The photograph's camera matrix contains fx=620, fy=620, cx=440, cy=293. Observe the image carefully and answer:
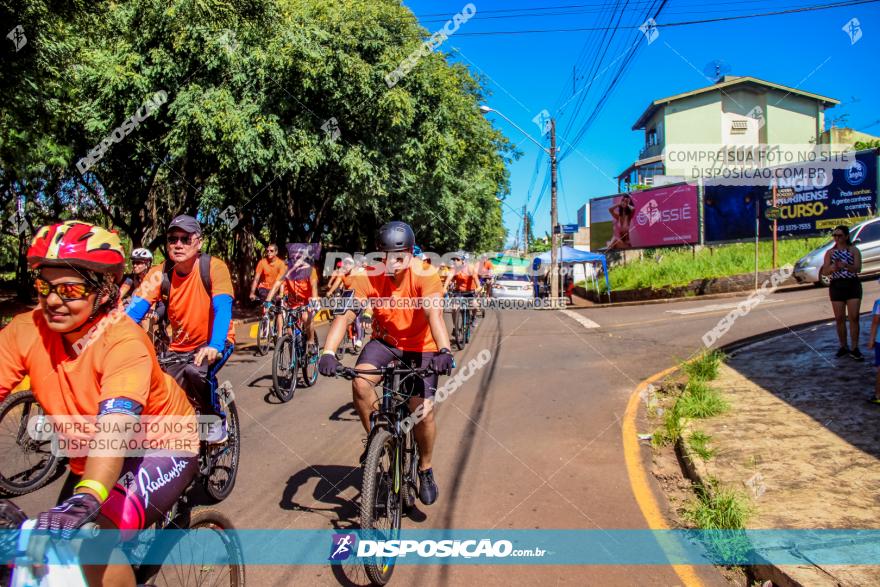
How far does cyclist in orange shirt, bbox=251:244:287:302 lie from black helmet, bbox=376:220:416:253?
22.5 ft

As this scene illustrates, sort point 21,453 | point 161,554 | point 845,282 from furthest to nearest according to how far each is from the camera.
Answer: point 845,282
point 21,453
point 161,554

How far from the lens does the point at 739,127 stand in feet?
135

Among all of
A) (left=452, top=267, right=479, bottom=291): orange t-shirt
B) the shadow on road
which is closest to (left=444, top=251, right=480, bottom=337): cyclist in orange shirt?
(left=452, top=267, right=479, bottom=291): orange t-shirt

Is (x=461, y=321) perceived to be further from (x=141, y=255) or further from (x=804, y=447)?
(x=804, y=447)

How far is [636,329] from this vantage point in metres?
15.1

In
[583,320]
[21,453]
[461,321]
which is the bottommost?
[583,320]

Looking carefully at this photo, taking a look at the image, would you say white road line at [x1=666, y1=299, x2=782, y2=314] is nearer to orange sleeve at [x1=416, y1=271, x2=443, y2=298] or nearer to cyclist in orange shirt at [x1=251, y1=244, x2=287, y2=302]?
cyclist in orange shirt at [x1=251, y1=244, x2=287, y2=302]

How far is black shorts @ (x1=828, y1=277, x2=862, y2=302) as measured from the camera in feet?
29.0

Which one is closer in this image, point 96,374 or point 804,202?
point 96,374

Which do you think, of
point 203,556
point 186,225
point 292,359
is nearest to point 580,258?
point 292,359

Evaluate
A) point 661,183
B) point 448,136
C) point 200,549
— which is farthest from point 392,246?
point 661,183

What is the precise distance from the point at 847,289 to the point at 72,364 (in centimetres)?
977

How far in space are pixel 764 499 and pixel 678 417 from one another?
2.20 m

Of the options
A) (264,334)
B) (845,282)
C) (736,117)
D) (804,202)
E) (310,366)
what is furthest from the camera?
(736,117)
